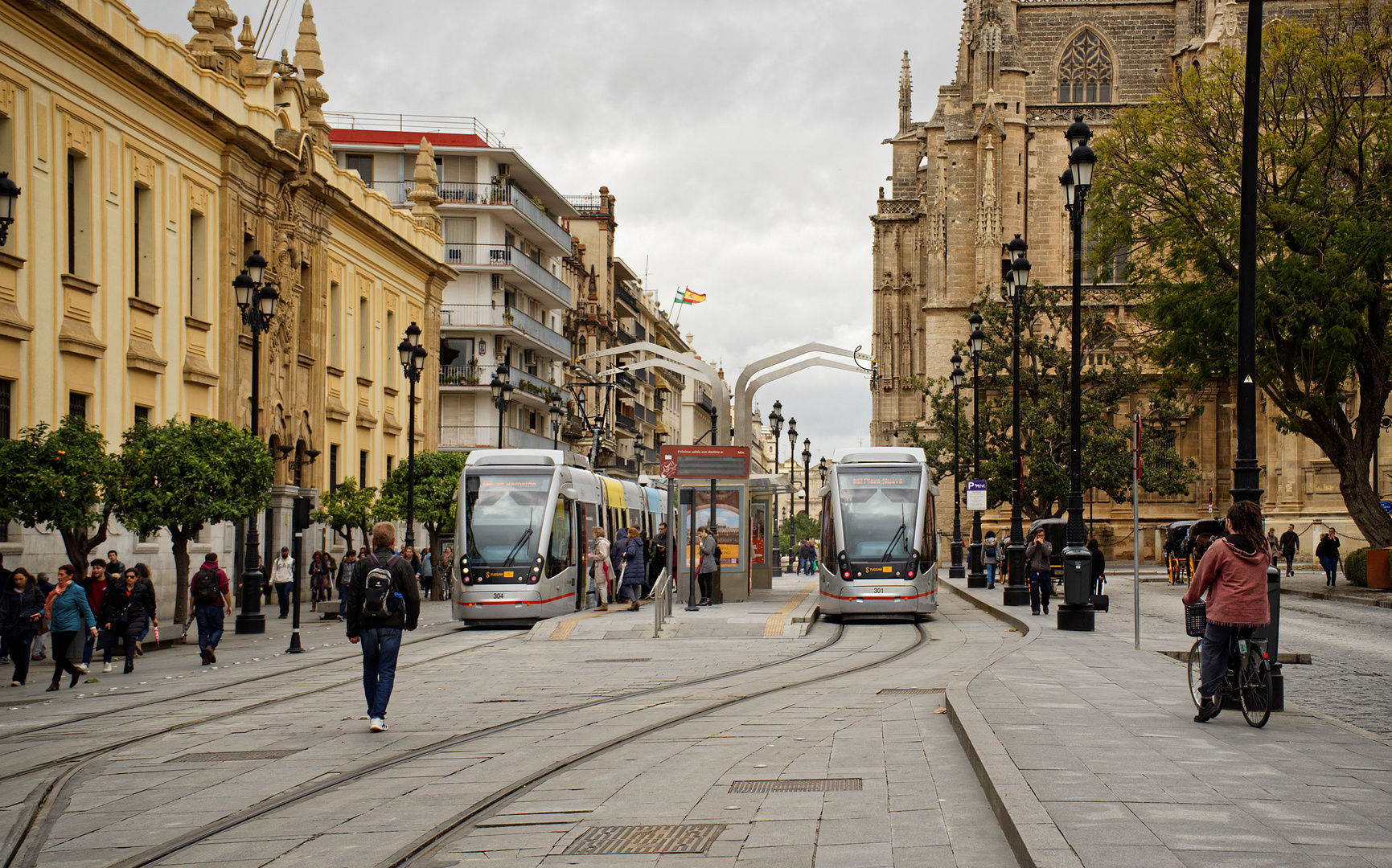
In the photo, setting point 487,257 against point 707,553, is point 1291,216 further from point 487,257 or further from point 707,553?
point 487,257

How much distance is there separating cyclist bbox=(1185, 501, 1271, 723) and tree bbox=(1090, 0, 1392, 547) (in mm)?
24461

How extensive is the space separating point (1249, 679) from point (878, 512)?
16.0 m

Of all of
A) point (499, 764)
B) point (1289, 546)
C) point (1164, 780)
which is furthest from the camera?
point (1289, 546)

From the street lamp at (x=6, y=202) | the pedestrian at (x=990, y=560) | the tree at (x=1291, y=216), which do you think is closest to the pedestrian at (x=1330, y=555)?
the tree at (x=1291, y=216)

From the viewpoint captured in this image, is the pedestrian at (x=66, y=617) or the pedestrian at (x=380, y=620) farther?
the pedestrian at (x=66, y=617)

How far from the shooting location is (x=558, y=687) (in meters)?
15.4

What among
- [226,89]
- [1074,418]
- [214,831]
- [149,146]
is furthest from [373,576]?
[226,89]

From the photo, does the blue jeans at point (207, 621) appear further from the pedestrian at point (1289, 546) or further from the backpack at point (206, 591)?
the pedestrian at point (1289, 546)

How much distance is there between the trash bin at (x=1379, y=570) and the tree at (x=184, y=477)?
25.5 m

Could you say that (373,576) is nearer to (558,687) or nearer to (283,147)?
(558,687)

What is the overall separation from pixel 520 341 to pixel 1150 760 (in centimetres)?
5819

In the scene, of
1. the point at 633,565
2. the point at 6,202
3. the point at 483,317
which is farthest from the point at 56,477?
the point at 483,317

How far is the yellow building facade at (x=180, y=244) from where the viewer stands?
24469mm

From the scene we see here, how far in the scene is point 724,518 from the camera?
31.8m
